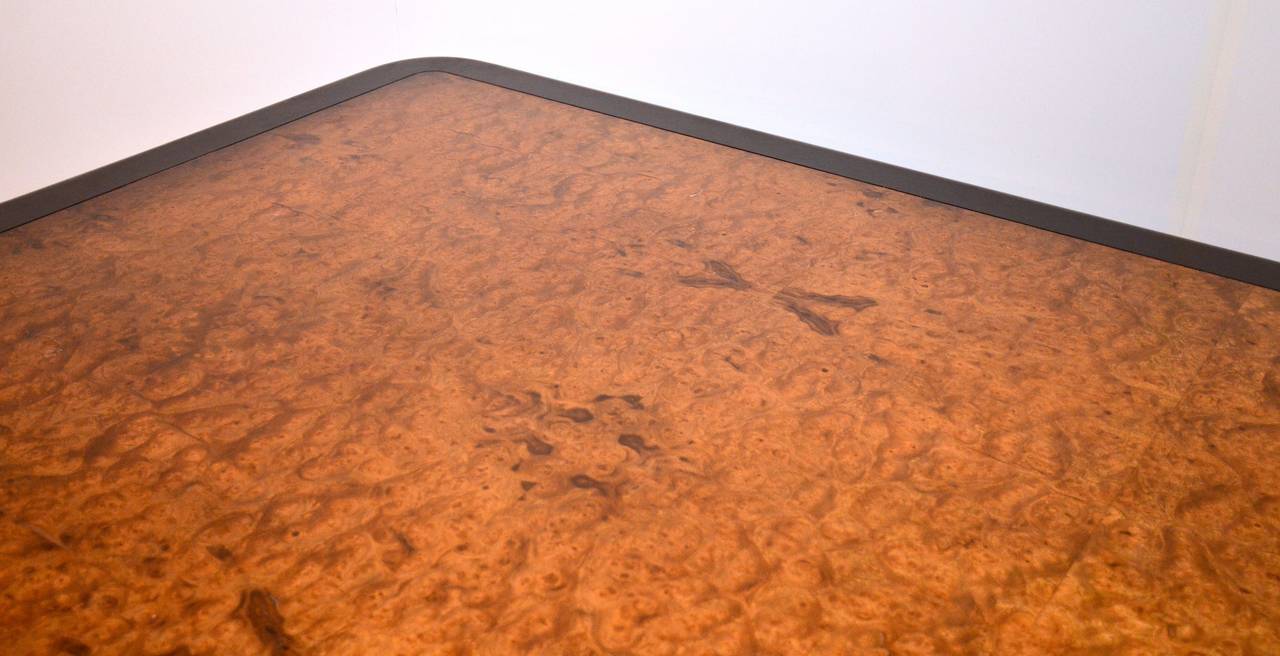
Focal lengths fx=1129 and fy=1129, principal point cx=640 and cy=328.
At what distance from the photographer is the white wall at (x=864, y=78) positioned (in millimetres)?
2338

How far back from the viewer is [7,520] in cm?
169

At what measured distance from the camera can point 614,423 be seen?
190 centimetres

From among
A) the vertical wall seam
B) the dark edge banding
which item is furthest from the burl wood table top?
the vertical wall seam

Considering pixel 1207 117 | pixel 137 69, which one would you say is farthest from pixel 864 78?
pixel 137 69

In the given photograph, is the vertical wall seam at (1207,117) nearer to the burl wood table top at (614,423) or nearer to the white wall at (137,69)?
the burl wood table top at (614,423)

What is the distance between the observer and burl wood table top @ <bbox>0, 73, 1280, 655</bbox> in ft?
5.05

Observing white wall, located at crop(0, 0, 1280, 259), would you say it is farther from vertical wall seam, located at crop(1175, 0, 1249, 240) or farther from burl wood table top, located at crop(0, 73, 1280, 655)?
burl wood table top, located at crop(0, 73, 1280, 655)

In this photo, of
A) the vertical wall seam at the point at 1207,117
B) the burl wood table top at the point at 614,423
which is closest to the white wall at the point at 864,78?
the vertical wall seam at the point at 1207,117

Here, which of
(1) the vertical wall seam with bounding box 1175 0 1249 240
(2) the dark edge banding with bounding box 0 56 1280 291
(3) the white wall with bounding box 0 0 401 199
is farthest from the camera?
(3) the white wall with bounding box 0 0 401 199

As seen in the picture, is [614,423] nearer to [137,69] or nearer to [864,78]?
[864,78]

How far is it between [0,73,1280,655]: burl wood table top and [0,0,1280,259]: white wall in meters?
0.19

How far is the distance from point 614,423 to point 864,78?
1308 mm

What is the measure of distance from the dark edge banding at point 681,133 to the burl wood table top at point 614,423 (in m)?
0.06

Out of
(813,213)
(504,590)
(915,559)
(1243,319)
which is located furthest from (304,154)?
(1243,319)
